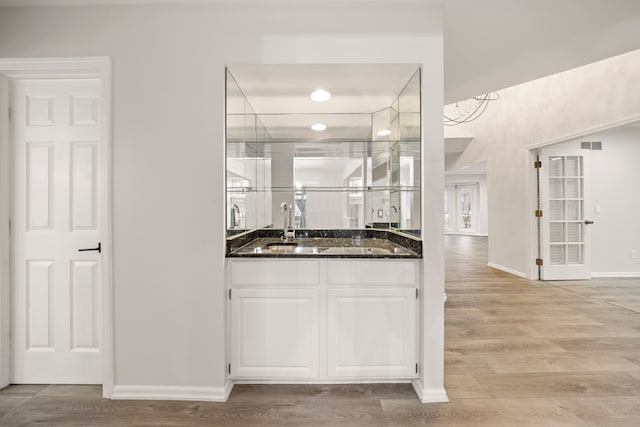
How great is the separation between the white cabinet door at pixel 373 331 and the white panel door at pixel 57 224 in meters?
1.67

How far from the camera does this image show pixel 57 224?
8.04 feet

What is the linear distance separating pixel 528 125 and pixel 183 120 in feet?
18.2

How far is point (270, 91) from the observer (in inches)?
112

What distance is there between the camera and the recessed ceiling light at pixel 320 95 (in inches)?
113

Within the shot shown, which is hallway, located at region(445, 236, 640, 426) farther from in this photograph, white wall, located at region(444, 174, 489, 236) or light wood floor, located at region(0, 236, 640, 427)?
white wall, located at region(444, 174, 489, 236)

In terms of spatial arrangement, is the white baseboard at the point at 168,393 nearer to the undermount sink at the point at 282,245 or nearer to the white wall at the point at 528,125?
the undermount sink at the point at 282,245

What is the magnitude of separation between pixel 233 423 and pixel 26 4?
9.36ft

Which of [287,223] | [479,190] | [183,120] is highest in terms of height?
[479,190]

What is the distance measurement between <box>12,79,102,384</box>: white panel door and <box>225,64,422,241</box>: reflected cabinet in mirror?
1.00 m

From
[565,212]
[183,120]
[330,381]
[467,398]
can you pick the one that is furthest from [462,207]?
[183,120]

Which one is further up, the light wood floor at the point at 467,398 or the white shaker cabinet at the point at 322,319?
the white shaker cabinet at the point at 322,319

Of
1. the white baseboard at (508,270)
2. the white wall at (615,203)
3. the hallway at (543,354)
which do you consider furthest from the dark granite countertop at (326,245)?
the white wall at (615,203)

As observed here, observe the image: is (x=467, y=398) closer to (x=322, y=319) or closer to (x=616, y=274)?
(x=322, y=319)

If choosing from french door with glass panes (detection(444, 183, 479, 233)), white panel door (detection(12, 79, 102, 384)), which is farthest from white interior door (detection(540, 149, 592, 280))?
french door with glass panes (detection(444, 183, 479, 233))
